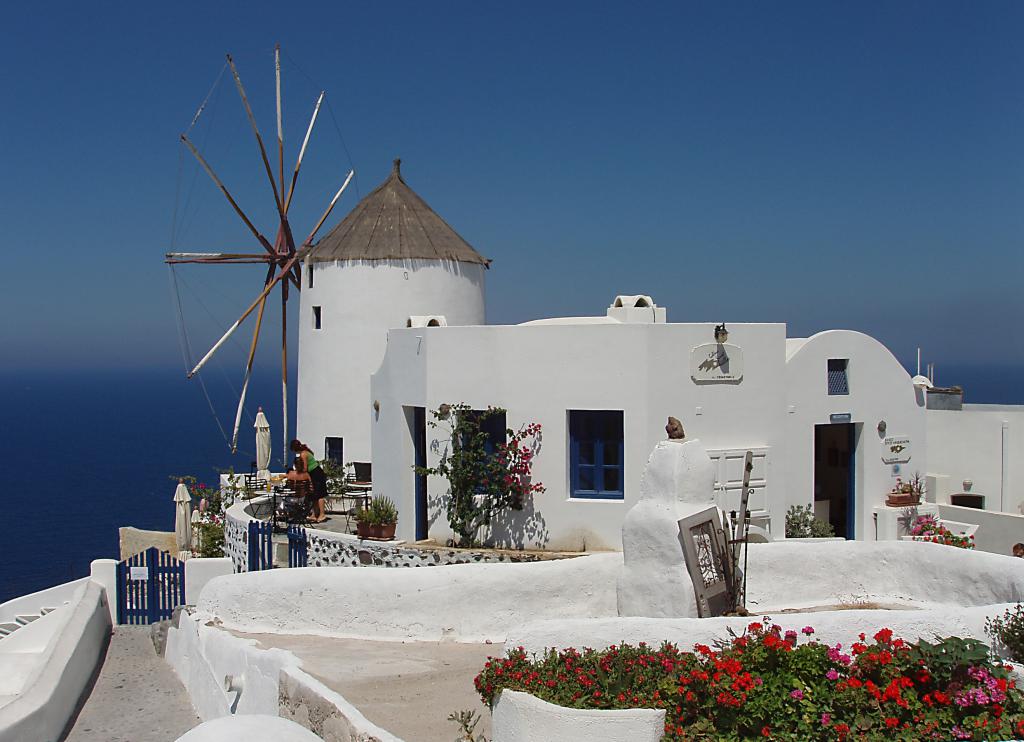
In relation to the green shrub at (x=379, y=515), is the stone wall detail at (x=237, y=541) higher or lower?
lower

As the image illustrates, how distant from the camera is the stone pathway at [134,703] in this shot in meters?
12.6

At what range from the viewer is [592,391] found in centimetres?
1638

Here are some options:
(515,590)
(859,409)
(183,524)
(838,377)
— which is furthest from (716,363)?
(183,524)

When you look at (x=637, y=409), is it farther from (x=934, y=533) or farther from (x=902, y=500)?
(x=902, y=500)

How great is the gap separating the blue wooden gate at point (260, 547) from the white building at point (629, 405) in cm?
233

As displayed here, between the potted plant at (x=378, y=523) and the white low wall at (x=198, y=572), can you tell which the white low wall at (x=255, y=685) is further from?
the potted plant at (x=378, y=523)

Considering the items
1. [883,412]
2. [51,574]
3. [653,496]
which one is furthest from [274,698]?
[51,574]

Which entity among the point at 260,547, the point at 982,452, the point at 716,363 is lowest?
the point at 260,547

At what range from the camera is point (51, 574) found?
48.5m

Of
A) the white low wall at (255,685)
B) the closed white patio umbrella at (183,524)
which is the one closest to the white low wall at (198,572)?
the white low wall at (255,685)

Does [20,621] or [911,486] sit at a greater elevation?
[911,486]

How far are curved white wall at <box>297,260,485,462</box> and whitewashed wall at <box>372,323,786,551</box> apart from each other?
816 cm

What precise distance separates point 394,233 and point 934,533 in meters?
14.9

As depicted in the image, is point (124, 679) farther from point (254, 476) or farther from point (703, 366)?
point (254, 476)
